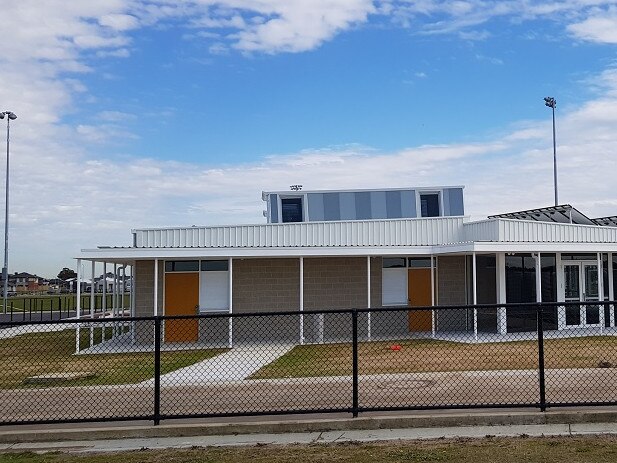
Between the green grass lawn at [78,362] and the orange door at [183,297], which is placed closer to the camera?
the green grass lawn at [78,362]

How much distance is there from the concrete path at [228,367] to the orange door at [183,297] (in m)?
2.78

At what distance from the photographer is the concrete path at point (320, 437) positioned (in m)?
7.59

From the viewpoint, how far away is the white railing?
21578 mm

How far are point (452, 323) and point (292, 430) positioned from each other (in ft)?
51.3

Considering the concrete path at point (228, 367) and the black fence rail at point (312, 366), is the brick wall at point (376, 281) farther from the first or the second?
the concrete path at point (228, 367)

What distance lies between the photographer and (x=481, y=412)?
8.34m

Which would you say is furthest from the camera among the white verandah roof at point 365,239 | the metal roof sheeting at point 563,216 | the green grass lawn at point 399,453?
the metal roof sheeting at point 563,216

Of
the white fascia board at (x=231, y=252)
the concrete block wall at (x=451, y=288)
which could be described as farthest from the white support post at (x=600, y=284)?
the white fascia board at (x=231, y=252)

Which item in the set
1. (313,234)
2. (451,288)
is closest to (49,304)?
(313,234)

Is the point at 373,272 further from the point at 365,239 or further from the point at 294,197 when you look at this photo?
the point at 294,197

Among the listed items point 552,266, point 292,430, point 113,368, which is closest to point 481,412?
point 292,430

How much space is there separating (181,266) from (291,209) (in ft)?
24.3

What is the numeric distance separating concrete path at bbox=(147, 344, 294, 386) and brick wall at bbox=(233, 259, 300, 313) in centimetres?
239

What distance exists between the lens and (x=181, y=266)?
21.8 meters
